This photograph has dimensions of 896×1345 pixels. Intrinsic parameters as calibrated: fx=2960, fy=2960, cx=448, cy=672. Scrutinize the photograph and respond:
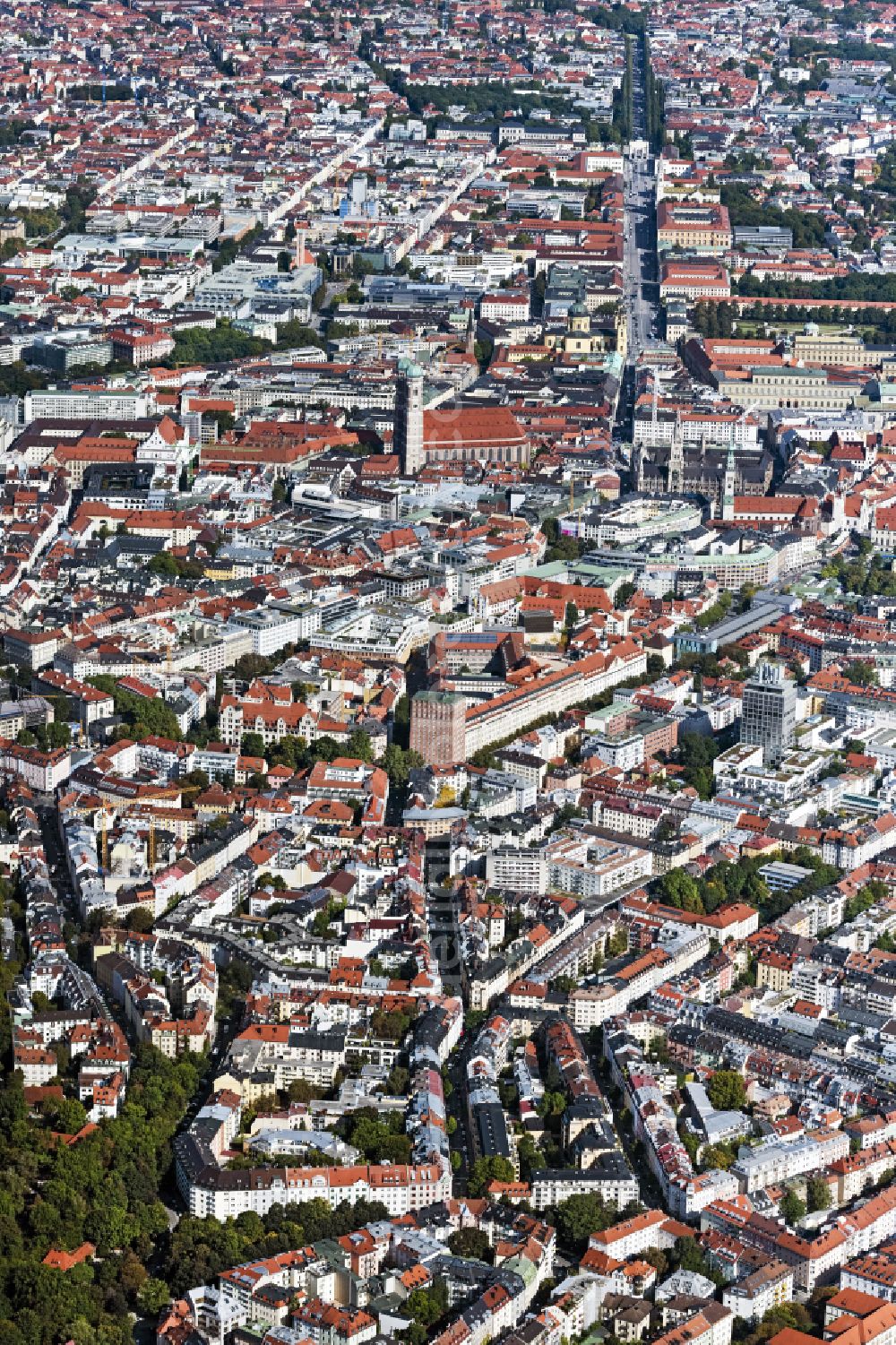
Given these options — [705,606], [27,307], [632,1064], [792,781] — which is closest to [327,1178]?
[632,1064]

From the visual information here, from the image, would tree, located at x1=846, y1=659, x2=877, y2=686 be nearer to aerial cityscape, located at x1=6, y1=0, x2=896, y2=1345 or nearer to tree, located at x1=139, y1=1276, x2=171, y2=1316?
aerial cityscape, located at x1=6, y1=0, x2=896, y2=1345

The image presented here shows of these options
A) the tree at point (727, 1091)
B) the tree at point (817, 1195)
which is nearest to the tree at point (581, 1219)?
the tree at point (817, 1195)

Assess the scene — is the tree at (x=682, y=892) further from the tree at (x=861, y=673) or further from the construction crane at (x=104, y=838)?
the tree at (x=861, y=673)

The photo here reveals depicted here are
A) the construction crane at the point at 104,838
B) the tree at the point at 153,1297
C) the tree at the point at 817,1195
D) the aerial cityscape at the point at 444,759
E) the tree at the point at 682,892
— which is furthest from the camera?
the construction crane at the point at 104,838

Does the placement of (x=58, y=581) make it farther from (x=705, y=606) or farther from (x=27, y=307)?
(x=27, y=307)

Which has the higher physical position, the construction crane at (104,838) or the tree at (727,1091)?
the construction crane at (104,838)

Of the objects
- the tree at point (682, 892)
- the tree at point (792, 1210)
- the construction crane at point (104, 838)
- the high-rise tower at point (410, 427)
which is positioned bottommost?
the tree at point (792, 1210)

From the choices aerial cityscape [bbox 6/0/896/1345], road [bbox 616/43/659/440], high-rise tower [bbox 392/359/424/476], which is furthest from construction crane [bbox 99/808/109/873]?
road [bbox 616/43/659/440]
